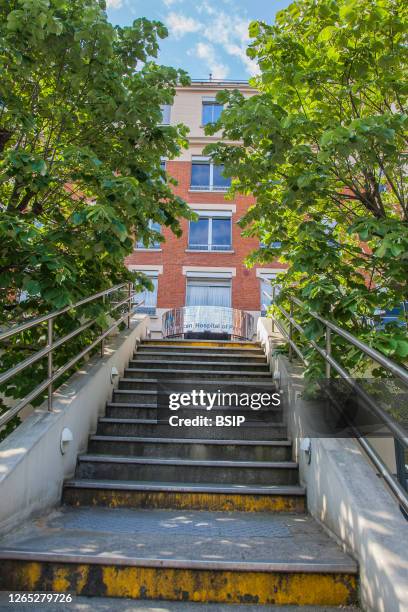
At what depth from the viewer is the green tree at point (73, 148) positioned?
348 cm

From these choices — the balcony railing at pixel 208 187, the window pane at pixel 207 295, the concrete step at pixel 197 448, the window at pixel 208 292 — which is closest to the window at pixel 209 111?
the balcony railing at pixel 208 187

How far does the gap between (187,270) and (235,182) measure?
41.8 feet

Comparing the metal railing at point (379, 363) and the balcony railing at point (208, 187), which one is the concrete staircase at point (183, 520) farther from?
the balcony railing at point (208, 187)

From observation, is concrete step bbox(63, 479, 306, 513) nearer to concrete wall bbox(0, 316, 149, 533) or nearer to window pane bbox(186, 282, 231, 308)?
concrete wall bbox(0, 316, 149, 533)

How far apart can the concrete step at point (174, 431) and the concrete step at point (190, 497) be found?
3.34 ft

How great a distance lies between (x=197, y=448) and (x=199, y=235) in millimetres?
14585

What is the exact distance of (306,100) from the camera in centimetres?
422

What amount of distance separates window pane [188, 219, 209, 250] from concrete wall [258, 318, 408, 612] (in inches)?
570

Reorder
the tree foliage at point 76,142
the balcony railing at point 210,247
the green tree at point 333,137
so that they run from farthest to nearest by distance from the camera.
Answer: the balcony railing at point 210,247 → the tree foliage at point 76,142 → the green tree at point 333,137

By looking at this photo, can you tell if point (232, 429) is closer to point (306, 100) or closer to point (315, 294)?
point (315, 294)

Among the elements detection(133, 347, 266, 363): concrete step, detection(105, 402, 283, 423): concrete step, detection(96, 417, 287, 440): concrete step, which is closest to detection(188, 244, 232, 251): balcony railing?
detection(133, 347, 266, 363): concrete step

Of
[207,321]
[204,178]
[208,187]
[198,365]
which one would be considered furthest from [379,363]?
[204,178]

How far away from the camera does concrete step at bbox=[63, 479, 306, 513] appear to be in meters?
3.49

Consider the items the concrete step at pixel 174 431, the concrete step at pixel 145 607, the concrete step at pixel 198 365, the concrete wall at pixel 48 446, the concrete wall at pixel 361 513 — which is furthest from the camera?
the concrete step at pixel 198 365
